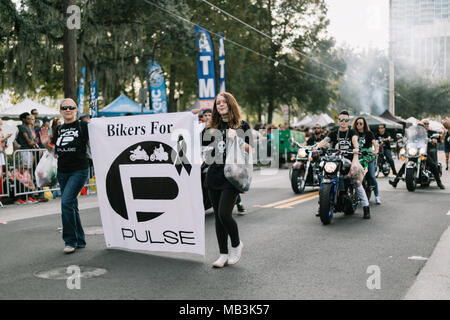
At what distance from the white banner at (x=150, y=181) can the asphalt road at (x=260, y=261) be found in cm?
26

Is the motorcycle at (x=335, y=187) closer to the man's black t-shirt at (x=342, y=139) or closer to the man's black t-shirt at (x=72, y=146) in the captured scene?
the man's black t-shirt at (x=342, y=139)

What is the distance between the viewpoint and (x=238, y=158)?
540cm

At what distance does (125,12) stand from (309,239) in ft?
58.0

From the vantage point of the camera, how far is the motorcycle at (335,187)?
8258mm

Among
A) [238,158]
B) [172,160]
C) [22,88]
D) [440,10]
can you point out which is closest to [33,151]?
[172,160]

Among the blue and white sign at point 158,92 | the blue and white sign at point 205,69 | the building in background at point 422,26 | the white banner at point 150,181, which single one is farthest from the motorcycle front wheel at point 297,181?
the building in background at point 422,26

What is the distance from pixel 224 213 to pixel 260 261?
2.68 ft

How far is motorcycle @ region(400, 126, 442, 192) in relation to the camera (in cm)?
1331

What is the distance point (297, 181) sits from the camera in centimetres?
1280

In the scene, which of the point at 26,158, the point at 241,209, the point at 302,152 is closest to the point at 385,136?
the point at 302,152

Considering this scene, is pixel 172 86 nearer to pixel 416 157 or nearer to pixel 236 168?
pixel 416 157

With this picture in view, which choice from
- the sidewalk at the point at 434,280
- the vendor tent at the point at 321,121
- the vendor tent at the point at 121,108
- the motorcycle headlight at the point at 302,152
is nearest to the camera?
the sidewalk at the point at 434,280

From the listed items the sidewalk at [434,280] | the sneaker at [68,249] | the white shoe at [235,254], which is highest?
the white shoe at [235,254]
